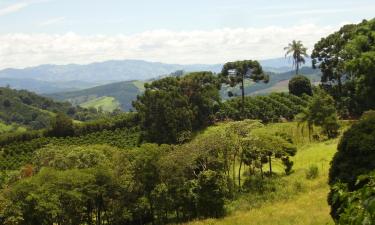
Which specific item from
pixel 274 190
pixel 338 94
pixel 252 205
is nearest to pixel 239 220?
pixel 252 205


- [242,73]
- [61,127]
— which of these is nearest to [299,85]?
[242,73]

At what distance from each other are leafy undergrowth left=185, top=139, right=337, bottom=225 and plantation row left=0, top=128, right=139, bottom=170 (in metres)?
32.0

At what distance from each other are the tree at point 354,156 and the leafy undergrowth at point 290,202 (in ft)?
12.9

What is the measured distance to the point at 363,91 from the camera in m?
53.0

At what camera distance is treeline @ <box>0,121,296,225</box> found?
30719 mm

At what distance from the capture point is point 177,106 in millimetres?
65688

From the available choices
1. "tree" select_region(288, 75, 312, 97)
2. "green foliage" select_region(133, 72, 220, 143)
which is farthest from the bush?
"tree" select_region(288, 75, 312, 97)

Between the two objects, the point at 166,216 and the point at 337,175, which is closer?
the point at 337,175

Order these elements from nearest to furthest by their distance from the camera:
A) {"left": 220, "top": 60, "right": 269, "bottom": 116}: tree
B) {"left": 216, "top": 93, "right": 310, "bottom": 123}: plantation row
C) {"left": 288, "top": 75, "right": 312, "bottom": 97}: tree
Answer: {"left": 216, "top": 93, "right": 310, "bottom": 123}: plantation row < {"left": 220, "top": 60, "right": 269, "bottom": 116}: tree < {"left": 288, "top": 75, "right": 312, "bottom": 97}: tree

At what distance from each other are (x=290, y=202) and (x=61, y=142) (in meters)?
49.7

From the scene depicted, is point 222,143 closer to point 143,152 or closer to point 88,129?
point 143,152

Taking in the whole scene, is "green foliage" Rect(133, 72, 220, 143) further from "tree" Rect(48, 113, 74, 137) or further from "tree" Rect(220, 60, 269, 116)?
"tree" Rect(48, 113, 74, 137)

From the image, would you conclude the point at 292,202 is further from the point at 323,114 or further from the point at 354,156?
the point at 323,114

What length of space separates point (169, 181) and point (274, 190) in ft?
27.8
